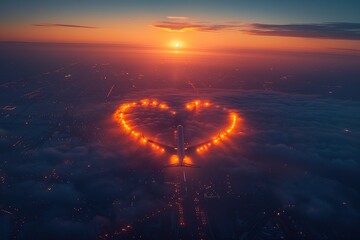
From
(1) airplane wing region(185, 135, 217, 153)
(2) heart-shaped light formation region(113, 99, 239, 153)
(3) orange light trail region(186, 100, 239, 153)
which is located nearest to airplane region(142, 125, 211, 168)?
(1) airplane wing region(185, 135, 217, 153)

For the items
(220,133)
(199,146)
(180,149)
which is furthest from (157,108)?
(180,149)

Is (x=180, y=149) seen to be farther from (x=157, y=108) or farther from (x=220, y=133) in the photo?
(x=157, y=108)

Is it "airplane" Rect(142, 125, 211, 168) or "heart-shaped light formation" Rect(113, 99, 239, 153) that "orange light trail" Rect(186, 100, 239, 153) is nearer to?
"heart-shaped light formation" Rect(113, 99, 239, 153)

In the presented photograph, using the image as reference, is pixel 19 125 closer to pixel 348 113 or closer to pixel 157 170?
pixel 157 170

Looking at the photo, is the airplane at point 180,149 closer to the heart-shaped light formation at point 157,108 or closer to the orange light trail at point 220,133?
the heart-shaped light formation at point 157,108

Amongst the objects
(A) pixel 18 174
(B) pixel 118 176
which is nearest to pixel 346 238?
(B) pixel 118 176

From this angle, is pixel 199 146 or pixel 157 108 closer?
pixel 199 146

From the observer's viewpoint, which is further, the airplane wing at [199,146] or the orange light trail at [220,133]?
the orange light trail at [220,133]

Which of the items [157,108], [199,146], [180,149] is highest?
[180,149]

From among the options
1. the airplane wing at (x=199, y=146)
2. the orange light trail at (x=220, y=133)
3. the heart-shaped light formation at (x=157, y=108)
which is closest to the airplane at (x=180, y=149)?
the airplane wing at (x=199, y=146)
